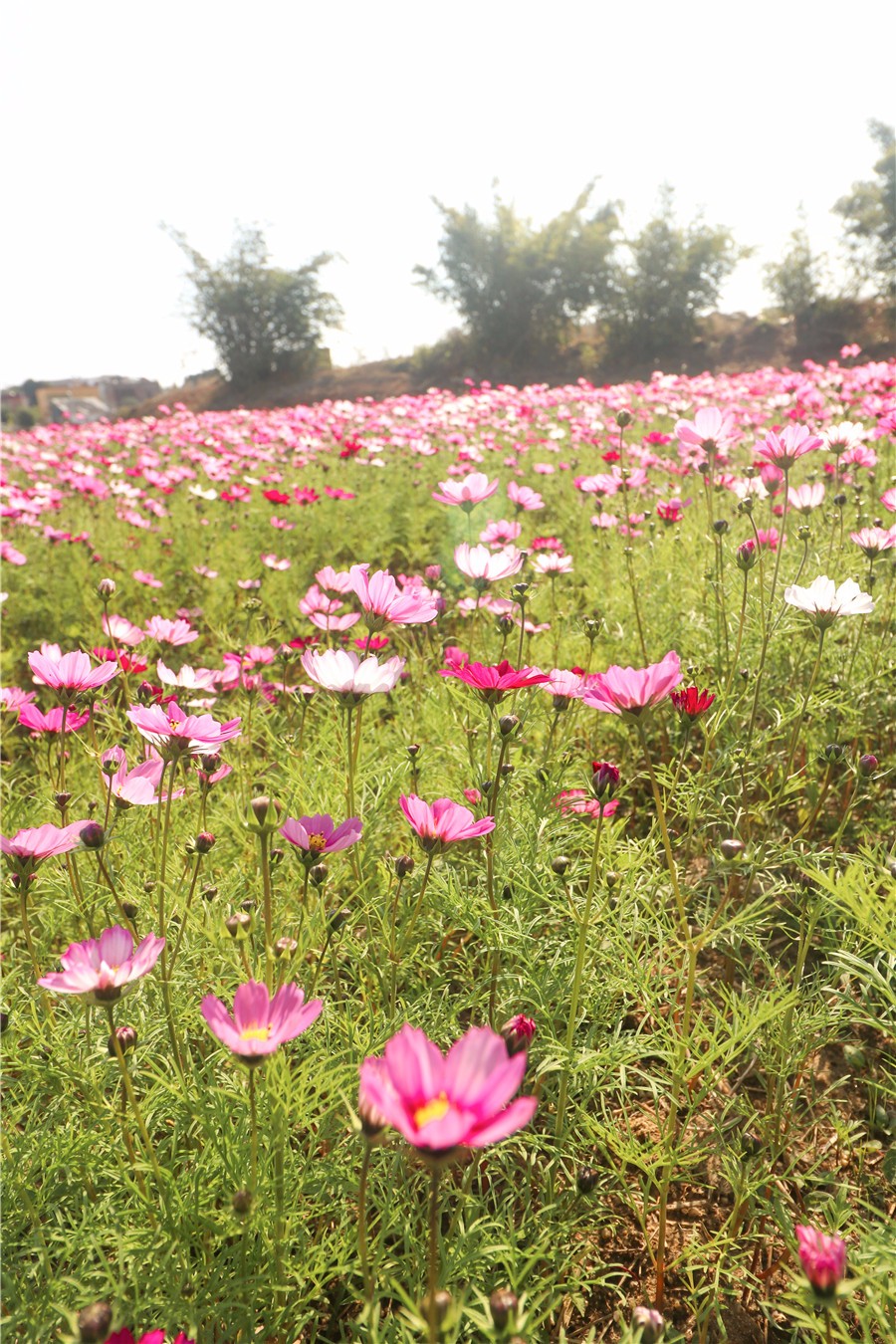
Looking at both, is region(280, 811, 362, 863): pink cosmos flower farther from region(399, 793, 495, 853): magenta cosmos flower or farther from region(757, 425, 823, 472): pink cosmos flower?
region(757, 425, 823, 472): pink cosmos flower

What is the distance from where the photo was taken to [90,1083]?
89cm

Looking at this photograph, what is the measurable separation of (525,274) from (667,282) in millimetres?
2981

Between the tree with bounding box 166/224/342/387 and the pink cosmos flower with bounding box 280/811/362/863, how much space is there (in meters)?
18.7

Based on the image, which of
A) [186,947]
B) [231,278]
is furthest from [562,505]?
[231,278]

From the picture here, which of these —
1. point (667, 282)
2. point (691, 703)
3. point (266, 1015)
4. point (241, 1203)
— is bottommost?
point (241, 1203)

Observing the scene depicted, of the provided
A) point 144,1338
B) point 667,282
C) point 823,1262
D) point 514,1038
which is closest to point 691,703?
point 514,1038

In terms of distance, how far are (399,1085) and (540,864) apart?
738 millimetres

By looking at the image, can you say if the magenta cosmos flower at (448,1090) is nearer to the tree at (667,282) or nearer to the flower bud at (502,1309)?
the flower bud at (502,1309)

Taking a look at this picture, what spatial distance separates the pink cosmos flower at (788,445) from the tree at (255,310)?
1811 cm

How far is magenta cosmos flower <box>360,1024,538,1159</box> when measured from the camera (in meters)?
0.45

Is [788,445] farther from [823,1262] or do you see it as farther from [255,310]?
[255,310]

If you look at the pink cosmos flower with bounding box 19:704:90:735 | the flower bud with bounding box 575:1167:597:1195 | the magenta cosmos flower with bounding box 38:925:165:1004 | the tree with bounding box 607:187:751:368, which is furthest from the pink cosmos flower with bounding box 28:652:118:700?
the tree with bounding box 607:187:751:368

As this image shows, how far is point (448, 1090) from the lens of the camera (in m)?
0.50

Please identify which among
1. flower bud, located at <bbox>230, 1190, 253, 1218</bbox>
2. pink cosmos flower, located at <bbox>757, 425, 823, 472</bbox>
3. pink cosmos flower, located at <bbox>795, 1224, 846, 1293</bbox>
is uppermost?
pink cosmos flower, located at <bbox>757, 425, 823, 472</bbox>
